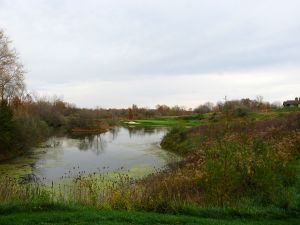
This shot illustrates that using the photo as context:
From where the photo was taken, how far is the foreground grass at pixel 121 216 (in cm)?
713

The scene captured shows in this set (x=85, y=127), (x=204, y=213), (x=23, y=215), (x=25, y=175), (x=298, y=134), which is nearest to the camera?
(x=23, y=215)

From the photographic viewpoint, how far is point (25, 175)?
71.7 feet

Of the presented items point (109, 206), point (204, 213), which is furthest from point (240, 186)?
point (109, 206)

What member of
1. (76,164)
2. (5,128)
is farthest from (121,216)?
(5,128)

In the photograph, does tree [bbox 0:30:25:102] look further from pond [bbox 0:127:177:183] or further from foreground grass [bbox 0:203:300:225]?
foreground grass [bbox 0:203:300:225]

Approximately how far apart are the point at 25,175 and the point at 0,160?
25.9ft

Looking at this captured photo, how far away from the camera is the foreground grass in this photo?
7133 mm

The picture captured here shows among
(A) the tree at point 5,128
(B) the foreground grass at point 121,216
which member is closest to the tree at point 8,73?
(A) the tree at point 5,128

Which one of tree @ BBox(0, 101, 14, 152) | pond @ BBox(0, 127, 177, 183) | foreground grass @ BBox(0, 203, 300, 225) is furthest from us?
tree @ BBox(0, 101, 14, 152)

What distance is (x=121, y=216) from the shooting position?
7414 mm

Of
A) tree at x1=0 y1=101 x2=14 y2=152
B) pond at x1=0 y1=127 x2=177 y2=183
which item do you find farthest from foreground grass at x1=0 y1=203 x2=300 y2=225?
tree at x1=0 y1=101 x2=14 y2=152

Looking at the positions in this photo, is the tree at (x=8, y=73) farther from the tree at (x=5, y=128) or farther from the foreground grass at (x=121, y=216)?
the foreground grass at (x=121, y=216)

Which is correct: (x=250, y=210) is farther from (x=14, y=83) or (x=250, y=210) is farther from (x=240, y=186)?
(x=14, y=83)

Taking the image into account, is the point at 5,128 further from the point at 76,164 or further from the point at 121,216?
the point at 121,216
